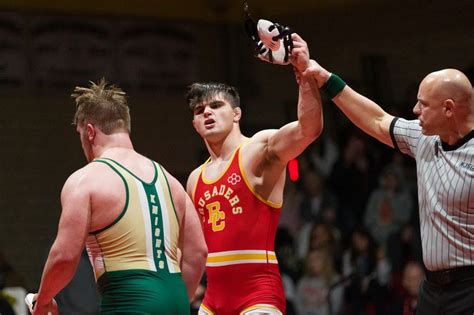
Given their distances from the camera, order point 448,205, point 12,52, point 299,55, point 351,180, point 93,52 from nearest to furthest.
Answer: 1. point 448,205
2. point 299,55
3. point 351,180
4. point 12,52
5. point 93,52

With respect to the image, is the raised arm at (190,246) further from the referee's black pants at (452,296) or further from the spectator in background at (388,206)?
the spectator in background at (388,206)

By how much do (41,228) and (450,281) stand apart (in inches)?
293

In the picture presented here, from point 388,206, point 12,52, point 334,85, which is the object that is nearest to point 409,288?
point 388,206

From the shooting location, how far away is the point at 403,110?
10.4m

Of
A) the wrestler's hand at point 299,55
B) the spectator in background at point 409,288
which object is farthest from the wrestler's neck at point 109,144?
the spectator in background at point 409,288

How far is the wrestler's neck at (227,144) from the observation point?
223 inches

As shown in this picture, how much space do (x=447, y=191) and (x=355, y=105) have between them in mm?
724

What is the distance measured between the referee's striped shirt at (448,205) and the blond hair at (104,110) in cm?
136

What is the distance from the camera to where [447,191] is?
4391 millimetres

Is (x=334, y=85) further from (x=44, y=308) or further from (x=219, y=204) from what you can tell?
(x=44, y=308)

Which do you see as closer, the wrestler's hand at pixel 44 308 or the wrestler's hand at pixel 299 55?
the wrestler's hand at pixel 44 308

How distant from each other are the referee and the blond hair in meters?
1.32

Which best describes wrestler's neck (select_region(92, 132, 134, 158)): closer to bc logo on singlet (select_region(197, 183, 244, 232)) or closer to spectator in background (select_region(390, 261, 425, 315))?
bc logo on singlet (select_region(197, 183, 244, 232))

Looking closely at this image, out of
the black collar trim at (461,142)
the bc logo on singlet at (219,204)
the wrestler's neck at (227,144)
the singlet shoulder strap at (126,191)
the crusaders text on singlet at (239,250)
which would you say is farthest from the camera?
the wrestler's neck at (227,144)
